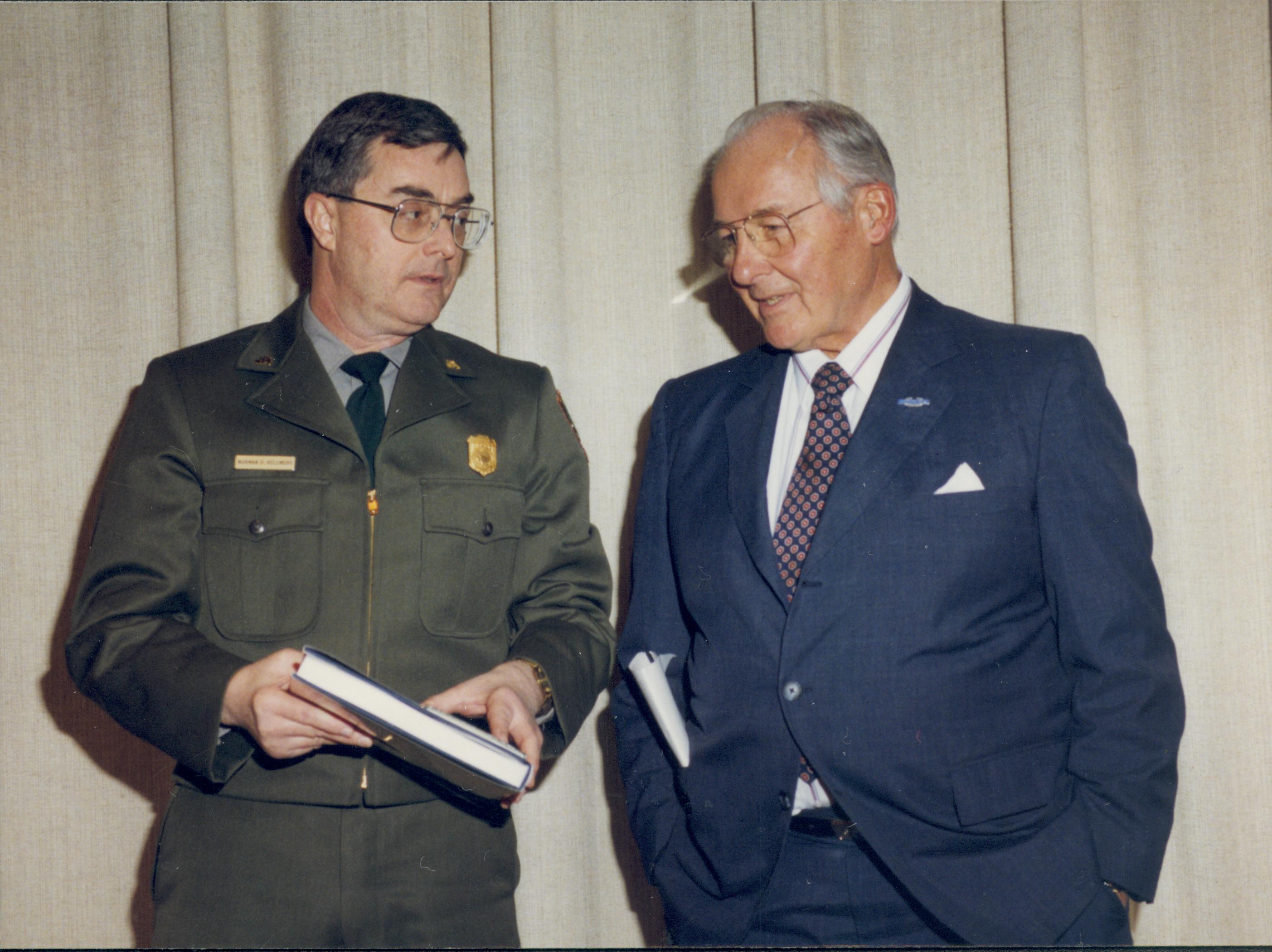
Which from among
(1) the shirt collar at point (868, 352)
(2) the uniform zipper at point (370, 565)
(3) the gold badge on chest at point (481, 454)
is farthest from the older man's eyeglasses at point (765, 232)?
(2) the uniform zipper at point (370, 565)

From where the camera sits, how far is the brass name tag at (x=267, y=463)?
6.44 feet

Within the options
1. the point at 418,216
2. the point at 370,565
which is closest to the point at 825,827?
the point at 370,565

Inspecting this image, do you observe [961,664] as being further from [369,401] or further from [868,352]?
[369,401]

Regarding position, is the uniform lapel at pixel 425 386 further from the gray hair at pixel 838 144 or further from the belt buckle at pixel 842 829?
the belt buckle at pixel 842 829

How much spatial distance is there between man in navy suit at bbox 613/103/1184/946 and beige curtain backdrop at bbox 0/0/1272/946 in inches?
25.1

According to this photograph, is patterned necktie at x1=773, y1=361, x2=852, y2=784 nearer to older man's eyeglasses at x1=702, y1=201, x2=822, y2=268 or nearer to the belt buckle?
older man's eyeglasses at x1=702, y1=201, x2=822, y2=268

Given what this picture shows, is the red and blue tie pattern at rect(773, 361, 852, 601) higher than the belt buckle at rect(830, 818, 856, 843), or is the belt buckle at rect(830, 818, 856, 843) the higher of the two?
the red and blue tie pattern at rect(773, 361, 852, 601)

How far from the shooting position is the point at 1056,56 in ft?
8.05

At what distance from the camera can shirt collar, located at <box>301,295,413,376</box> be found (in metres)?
2.11

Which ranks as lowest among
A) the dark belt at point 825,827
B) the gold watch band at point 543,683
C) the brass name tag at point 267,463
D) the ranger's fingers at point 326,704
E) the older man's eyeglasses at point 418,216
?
the dark belt at point 825,827

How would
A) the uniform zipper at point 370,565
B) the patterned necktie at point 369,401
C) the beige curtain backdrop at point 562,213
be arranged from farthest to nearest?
the beige curtain backdrop at point 562,213, the patterned necktie at point 369,401, the uniform zipper at point 370,565

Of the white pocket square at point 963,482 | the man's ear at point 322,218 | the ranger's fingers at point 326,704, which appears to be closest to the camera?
the ranger's fingers at point 326,704

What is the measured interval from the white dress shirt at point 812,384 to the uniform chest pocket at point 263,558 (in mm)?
858

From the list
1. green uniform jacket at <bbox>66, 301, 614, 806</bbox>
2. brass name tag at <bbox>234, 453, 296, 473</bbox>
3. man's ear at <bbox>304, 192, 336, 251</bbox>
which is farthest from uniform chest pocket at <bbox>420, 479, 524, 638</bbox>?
man's ear at <bbox>304, 192, 336, 251</bbox>
